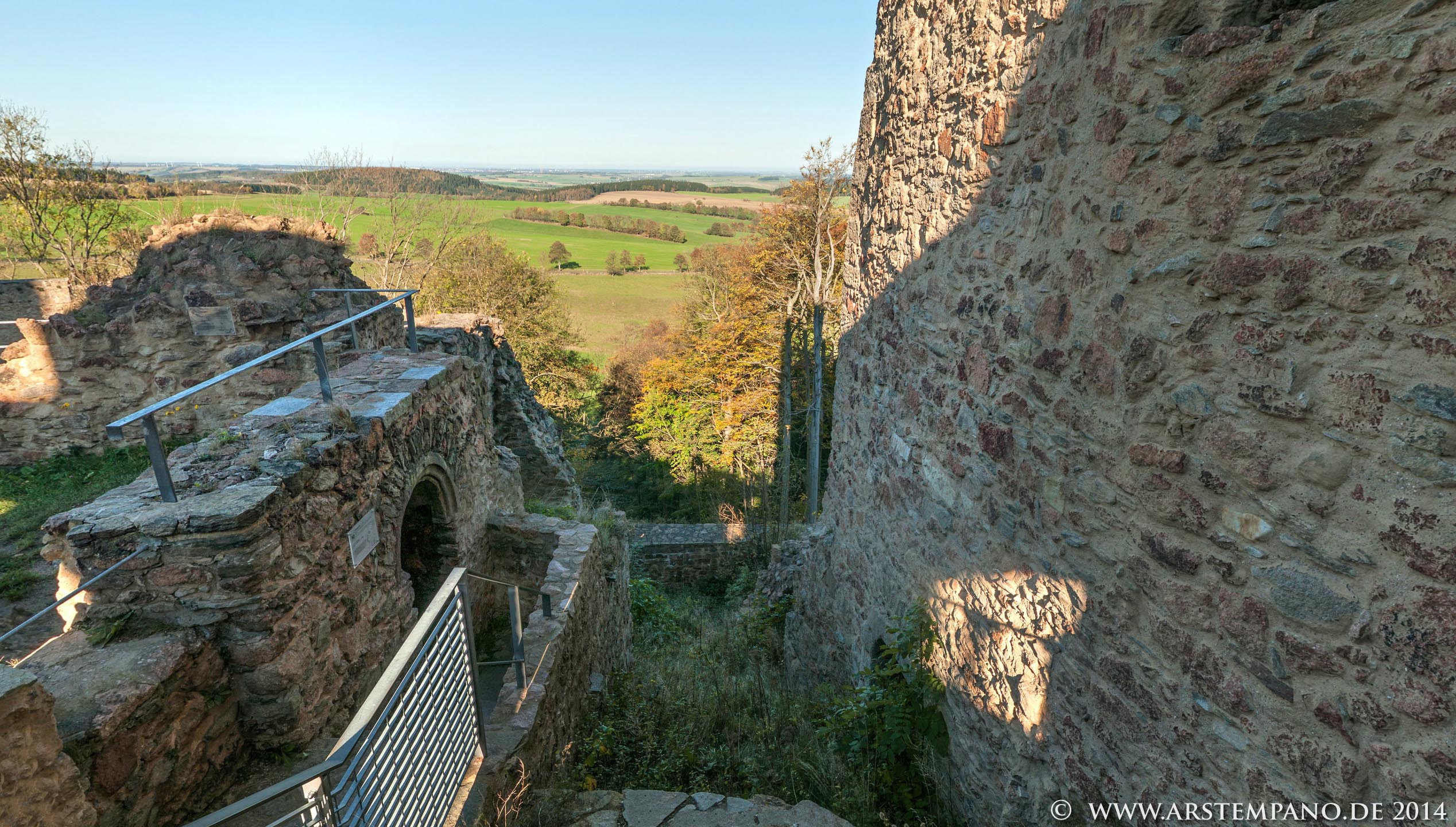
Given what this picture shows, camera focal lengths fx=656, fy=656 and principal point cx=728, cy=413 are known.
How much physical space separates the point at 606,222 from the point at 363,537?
57.2 meters

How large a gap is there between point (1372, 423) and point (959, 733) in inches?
98.7

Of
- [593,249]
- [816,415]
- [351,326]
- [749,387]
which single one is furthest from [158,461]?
[593,249]

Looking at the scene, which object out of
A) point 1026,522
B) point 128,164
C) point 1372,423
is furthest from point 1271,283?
point 128,164

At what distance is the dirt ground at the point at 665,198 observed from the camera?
58.5 metres

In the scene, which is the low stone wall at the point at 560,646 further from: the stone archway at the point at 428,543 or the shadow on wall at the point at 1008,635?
the shadow on wall at the point at 1008,635

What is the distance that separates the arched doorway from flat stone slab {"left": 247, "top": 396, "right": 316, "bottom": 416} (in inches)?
61.9

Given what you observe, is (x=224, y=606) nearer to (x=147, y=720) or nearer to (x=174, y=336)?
(x=147, y=720)

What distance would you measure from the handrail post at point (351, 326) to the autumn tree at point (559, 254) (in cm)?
3737

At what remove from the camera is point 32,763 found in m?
1.94

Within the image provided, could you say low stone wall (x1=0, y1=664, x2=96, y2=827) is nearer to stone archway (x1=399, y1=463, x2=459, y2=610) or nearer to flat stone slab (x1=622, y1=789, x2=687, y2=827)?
flat stone slab (x1=622, y1=789, x2=687, y2=827)

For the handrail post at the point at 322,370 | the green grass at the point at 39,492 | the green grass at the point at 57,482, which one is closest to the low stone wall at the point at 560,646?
the handrail post at the point at 322,370

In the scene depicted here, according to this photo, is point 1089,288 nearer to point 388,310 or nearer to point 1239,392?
point 1239,392

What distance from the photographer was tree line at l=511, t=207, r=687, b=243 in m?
56.3

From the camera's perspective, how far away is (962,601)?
3518 mm
